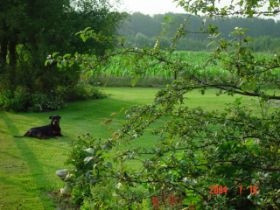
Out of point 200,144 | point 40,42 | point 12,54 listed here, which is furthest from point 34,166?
point 12,54

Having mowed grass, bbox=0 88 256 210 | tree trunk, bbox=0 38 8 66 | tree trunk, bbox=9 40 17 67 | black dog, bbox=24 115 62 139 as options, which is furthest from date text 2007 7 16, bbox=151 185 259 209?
tree trunk, bbox=0 38 8 66

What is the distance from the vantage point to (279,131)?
118 inches

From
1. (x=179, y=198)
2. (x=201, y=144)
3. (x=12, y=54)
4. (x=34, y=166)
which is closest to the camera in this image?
(x=201, y=144)

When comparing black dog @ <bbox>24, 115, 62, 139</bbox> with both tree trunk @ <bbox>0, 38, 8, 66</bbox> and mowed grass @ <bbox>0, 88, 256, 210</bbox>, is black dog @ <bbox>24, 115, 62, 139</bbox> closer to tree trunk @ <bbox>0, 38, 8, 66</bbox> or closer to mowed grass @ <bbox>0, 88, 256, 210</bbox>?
mowed grass @ <bbox>0, 88, 256, 210</bbox>

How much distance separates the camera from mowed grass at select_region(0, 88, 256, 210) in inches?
272

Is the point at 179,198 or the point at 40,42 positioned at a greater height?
the point at 40,42

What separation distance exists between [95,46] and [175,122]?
15.4 meters

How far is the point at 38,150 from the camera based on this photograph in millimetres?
10781

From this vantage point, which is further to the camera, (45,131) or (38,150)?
(45,131)

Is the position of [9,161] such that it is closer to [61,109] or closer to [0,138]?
[0,138]

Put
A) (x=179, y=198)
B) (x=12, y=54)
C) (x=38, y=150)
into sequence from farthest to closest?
1. (x=12, y=54)
2. (x=38, y=150)
3. (x=179, y=198)

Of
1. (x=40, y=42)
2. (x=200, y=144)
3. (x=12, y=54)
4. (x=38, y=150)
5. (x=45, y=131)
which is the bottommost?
(x=38, y=150)

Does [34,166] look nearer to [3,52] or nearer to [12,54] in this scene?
[12,54]

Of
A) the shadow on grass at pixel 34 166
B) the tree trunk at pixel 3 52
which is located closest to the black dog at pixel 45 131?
the shadow on grass at pixel 34 166
